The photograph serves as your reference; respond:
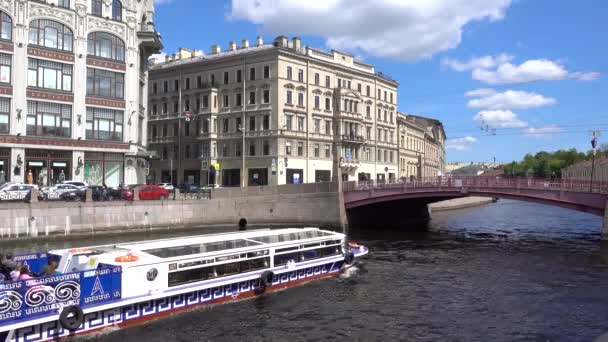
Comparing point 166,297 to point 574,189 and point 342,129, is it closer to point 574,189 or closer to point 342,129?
point 574,189

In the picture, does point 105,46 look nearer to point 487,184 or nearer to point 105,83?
point 105,83

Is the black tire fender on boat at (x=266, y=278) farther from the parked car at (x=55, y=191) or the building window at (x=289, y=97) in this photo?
the building window at (x=289, y=97)

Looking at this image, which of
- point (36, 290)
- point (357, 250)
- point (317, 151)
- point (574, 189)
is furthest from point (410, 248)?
point (317, 151)

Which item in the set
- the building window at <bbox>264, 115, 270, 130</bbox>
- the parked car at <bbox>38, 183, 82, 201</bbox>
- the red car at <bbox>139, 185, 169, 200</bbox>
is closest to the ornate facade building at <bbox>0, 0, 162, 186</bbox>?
the parked car at <bbox>38, 183, 82, 201</bbox>

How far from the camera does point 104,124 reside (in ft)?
170

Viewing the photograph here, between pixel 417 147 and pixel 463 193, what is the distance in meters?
65.0

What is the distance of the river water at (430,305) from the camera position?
19172mm

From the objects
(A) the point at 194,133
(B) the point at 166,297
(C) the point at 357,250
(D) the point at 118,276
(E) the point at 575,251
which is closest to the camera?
(D) the point at 118,276

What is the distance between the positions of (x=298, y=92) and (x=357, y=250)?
152 feet

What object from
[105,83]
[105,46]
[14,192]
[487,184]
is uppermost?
[105,46]

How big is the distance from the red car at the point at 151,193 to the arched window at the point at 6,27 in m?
16.5

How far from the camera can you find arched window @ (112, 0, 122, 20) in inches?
2066

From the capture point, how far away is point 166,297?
20.5m

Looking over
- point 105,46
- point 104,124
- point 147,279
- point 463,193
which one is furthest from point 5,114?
point 463,193
